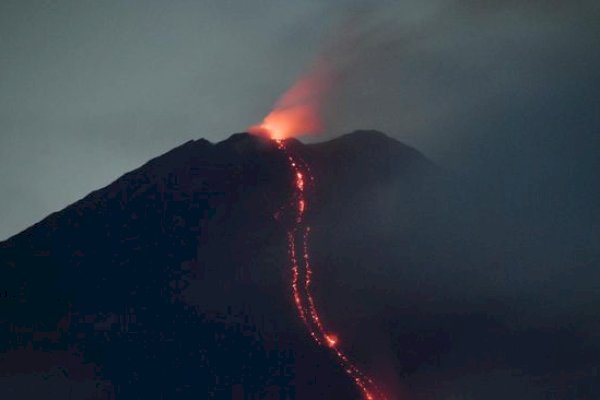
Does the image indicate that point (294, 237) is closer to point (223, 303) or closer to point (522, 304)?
point (223, 303)

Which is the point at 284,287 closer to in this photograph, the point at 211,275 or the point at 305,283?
the point at 305,283

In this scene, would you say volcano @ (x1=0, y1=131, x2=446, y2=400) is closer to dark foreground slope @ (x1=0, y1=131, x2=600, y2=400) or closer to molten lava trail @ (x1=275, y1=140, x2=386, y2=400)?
dark foreground slope @ (x1=0, y1=131, x2=600, y2=400)

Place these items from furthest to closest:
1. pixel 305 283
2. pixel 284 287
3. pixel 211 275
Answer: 1. pixel 211 275
2. pixel 305 283
3. pixel 284 287

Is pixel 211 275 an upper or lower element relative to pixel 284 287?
upper

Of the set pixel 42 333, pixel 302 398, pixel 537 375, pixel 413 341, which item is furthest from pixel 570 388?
pixel 42 333

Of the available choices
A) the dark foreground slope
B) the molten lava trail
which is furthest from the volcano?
the molten lava trail

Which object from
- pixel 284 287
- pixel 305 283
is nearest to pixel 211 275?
pixel 284 287
